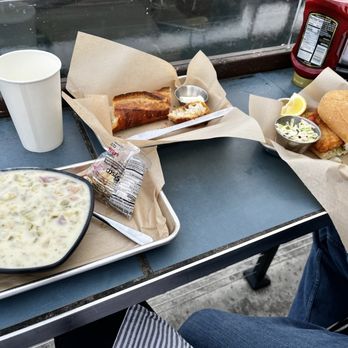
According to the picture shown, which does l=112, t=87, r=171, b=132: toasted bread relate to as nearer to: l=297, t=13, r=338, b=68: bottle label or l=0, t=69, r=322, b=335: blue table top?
l=0, t=69, r=322, b=335: blue table top

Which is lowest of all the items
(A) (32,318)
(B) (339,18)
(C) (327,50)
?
(A) (32,318)

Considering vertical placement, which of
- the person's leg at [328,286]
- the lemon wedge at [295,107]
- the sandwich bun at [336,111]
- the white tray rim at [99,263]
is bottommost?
the person's leg at [328,286]

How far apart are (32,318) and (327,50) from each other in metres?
1.29

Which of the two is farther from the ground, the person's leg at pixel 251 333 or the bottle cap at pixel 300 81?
the bottle cap at pixel 300 81

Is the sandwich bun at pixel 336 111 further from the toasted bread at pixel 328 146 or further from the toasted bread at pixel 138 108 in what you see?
the toasted bread at pixel 138 108

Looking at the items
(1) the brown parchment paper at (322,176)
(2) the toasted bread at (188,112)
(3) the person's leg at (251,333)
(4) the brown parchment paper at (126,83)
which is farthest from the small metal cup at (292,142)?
(3) the person's leg at (251,333)

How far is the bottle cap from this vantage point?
144 centimetres

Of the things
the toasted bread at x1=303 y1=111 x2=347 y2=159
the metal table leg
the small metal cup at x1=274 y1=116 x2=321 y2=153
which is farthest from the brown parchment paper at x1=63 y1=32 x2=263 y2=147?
the metal table leg

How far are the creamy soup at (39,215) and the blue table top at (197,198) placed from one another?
0.26 feet

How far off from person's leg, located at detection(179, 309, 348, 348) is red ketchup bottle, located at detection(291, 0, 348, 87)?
96cm

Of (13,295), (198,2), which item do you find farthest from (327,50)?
(13,295)

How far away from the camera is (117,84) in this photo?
122 centimetres

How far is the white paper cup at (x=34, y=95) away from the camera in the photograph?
0.89 m

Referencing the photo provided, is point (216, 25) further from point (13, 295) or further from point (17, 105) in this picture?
point (13, 295)
